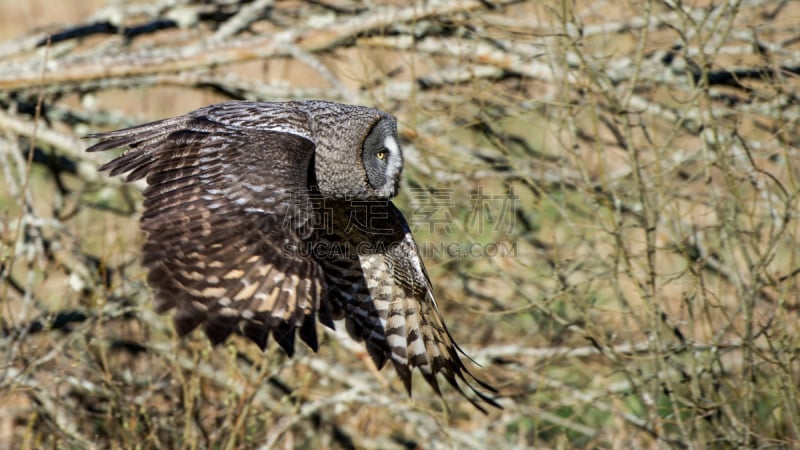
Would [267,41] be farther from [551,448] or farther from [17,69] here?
[551,448]

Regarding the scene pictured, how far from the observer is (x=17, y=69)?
5906 millimetres

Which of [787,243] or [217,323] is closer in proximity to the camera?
[217,323]

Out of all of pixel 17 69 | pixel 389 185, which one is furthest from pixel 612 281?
pixel 17 69

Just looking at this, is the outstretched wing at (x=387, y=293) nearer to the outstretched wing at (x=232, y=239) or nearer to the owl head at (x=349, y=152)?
the owl head at (x=349, y=152)

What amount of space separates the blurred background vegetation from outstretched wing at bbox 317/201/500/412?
10.2 inches

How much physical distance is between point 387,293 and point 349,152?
0.72 metres

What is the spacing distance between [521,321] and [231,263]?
372 cm

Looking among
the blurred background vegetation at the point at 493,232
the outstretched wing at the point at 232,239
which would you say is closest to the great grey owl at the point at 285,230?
the outstretched wing at the point at 232,239

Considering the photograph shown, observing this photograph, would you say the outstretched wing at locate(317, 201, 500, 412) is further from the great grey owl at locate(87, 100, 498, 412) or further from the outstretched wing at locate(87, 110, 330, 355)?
the outstretched wing at locate(87, 110, 330, 355)

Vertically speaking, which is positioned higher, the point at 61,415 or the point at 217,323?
the point at 217,323

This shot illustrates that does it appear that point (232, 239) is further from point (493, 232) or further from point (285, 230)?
point (493, 232)

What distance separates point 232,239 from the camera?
350cm

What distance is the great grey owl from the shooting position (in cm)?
333

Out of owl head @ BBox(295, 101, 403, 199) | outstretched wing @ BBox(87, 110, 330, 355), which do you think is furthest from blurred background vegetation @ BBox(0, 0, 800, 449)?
outstretched wing @ BBox(87, 110, 330, 355)
